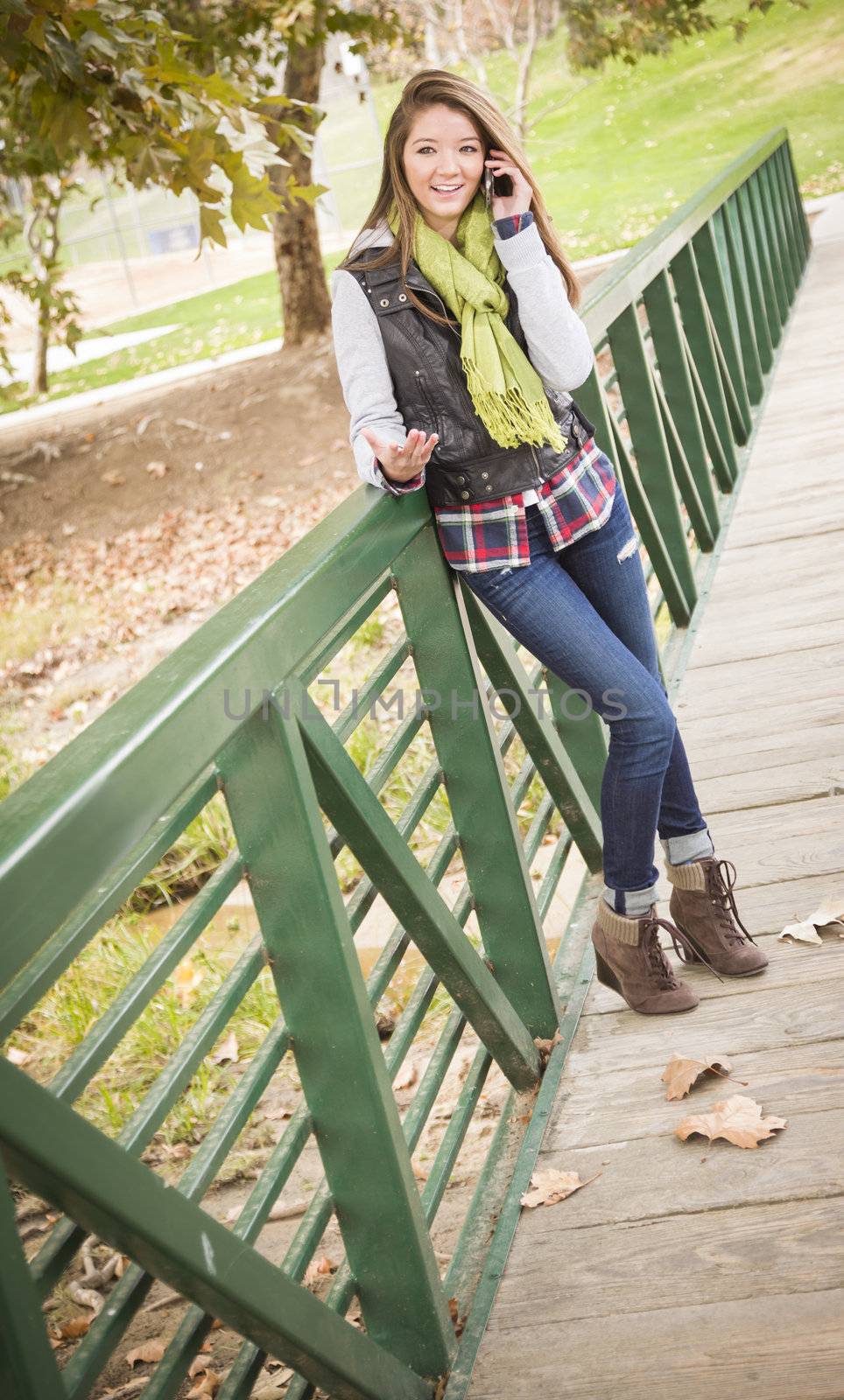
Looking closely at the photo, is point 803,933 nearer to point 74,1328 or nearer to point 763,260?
point 74,1328

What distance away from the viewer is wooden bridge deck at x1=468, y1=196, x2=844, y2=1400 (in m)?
1.96

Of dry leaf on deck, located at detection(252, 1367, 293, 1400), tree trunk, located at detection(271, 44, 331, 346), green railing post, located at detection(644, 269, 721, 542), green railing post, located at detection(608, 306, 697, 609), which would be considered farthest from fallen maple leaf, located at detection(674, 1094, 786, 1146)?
tree trunk, located at detection(271, 44, 331, 346)

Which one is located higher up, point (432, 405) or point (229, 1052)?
point (432, 405)

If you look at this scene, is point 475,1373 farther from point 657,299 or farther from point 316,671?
point 657,299

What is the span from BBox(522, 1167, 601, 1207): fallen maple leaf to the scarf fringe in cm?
132

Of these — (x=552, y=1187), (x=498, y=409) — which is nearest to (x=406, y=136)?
(x=498, y=409)

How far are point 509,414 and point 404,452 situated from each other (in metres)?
0.23

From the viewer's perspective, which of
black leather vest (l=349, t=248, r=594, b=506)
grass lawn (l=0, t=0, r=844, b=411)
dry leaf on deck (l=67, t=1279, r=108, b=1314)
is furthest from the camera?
grass lawn (l=0, t=0, r=844, b=411)

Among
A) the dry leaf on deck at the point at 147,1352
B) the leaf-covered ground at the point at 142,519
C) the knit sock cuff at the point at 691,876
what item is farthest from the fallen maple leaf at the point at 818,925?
the leaf-covered ground at the point at 142,519

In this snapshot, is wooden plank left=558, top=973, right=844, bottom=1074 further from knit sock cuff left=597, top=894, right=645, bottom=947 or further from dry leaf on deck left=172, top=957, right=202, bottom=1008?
dry leaf on deck left=172, top=957, right=202, bottom=1008

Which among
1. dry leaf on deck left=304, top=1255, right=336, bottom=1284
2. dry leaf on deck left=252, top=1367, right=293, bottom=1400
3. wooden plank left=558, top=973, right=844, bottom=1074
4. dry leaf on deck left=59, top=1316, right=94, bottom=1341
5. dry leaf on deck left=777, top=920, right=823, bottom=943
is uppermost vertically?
dry leaf on deck left=777, top=920, right=823, bottom=943

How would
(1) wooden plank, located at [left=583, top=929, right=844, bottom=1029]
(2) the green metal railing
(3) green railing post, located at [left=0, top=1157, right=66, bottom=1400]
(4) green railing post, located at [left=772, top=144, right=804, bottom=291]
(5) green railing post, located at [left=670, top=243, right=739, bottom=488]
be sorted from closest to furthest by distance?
(3) green railing post, located at [left=0, top=1157, right=66, bottom=1400], (2) the green metal railing, (1) wooden plank, located at [left=583, top=929, right=844, bottom=1029], (5) green railing post, located at [left=670, top=243, right=739, bottom=488], (4) green railing post, located at [left=772, top=144, right=804, bottom=291]

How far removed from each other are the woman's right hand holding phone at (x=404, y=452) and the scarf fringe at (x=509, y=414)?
0.41ft

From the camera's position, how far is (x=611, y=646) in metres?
2.58
